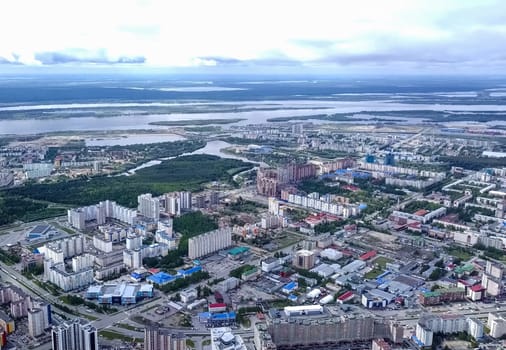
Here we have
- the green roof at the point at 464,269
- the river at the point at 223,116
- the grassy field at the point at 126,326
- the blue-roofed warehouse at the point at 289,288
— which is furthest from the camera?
the river at the point at 223,116

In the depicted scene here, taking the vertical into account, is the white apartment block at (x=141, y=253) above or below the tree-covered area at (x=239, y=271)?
above

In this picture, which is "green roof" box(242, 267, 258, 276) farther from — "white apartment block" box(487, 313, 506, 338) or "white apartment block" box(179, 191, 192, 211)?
"white apartment block" box(179, 191, 192, 211)

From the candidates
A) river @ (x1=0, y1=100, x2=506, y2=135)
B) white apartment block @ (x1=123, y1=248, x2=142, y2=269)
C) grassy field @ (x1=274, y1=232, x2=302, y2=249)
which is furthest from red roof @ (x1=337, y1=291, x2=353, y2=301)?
river @ (x1=0, y1=100, x2=506, y2=135)

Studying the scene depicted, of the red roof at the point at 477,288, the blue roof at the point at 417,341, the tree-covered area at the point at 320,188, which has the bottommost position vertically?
the blue roof at the point at 417,341

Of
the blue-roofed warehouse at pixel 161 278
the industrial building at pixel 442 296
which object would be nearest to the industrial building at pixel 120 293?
the blue-roofed warehouse at pixel 161 278

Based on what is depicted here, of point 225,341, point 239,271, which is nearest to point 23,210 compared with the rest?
point 239,271

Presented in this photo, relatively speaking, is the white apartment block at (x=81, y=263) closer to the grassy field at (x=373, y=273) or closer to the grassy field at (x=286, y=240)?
the grassy field at (x=286, y=240)
